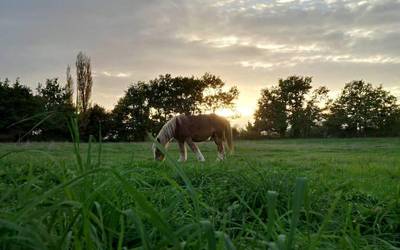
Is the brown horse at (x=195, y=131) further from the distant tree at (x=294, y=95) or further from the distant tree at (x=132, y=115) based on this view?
the distant tree at (x=294, y=95)

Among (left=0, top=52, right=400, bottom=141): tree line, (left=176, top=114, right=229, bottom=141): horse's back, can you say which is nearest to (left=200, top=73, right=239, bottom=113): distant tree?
(left=0, top=52, right=400, bottom=141): tree line

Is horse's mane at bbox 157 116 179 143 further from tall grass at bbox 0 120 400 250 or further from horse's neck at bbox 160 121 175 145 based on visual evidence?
tall grass at bbox 0 120 400 250

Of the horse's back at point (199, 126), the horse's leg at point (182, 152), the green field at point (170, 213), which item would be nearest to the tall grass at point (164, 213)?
the green field at point (170, 213)

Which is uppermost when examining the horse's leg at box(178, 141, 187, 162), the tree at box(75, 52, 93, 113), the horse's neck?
the tree at box(75, 52, 93, 113)

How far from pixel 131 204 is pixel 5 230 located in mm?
825

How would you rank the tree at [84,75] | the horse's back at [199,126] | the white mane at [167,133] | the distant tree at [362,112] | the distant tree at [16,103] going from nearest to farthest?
the white mane at [167,133] → the horse's back at [199,126] → the distant tree at [16,103] → the tree at [84,75] → the distant tree at [362,112]

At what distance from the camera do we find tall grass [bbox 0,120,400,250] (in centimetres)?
125

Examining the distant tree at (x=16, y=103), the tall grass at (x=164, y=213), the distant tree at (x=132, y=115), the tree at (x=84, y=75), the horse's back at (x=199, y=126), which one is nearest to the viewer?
the tall grass at (x=164, y=213)

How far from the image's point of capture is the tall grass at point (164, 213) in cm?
125

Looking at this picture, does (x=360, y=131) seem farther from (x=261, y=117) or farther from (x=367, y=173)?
(x=367, y=173)

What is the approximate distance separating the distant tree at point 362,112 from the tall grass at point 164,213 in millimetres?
59068

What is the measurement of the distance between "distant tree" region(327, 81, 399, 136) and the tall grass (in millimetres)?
59068

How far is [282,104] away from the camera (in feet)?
219

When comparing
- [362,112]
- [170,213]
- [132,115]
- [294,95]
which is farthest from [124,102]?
[170,213]
